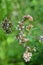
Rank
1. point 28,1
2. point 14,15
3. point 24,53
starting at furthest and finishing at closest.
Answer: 1. point 28,1
2. point 14,15
3. point 24,53

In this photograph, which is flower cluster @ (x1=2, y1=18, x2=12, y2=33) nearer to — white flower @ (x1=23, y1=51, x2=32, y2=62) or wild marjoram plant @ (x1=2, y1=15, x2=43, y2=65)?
wild marjoram plant @ (x1=2, y1=15, x2=43, y2=65)

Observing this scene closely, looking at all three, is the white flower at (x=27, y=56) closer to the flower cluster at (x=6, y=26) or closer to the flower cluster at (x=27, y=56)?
the flower cluster at (x=27, y=56)

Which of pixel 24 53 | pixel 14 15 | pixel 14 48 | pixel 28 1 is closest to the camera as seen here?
pixel 24 53

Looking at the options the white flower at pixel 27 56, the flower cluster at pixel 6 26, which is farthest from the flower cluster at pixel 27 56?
the flower cluster at pixel 6 26

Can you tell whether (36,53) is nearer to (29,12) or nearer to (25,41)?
(25,41)

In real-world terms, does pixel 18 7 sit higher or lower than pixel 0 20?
lower

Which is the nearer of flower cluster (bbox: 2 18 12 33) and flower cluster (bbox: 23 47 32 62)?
flower cluster (bbox: 23 47 32 62)

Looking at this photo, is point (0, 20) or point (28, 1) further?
point (28, 1)

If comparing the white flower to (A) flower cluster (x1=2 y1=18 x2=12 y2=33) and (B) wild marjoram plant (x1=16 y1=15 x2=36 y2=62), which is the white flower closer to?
(B) wild marjoram plant (x1=16 y1=15 x2=36 y2=62)

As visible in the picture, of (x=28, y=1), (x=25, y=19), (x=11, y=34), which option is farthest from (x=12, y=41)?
(x=28, y=1)

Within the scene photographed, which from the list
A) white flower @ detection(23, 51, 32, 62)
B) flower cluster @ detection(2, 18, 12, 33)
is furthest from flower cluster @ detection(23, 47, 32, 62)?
flower cluster @ detection(2, 18, 12, 33)

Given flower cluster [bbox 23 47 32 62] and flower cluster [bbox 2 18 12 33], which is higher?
flower cluster [bbox 2 18 12 33]
